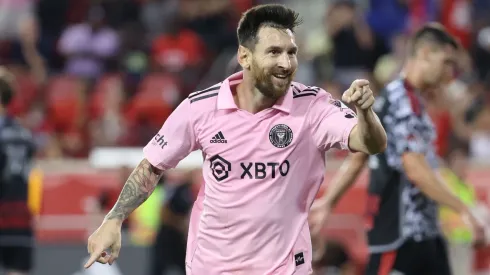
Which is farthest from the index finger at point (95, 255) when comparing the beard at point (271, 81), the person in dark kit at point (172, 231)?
the person in dark kit at point (172, 231)

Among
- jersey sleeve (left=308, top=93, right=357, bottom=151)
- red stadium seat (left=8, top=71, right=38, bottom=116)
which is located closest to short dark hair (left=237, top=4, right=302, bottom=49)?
jersey sleeve (left=308, top=93, right=357, bottom=151)

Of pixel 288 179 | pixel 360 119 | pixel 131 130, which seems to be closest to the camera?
pixel 360 119

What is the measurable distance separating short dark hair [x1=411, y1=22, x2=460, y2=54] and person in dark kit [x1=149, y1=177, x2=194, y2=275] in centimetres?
487

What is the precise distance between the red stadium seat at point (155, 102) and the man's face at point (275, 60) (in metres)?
10.3

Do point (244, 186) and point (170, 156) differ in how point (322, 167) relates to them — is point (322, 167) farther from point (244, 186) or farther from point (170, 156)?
point (170, 156)

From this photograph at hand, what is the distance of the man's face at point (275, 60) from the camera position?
564 centimetres

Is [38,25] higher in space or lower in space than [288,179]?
higher

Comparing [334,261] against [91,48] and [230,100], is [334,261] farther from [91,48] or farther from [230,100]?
[91,48]

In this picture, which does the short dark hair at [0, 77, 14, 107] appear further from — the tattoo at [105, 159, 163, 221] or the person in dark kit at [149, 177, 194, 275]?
the tattoo at [105, 159, 163, 221]

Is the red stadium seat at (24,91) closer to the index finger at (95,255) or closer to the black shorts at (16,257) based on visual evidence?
the black shorts at (16,257)

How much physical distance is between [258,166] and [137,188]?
67 centimetres

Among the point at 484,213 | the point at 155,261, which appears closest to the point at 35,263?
the point at 155,261

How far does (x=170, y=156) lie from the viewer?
19.5 ft

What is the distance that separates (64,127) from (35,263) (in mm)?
4397
